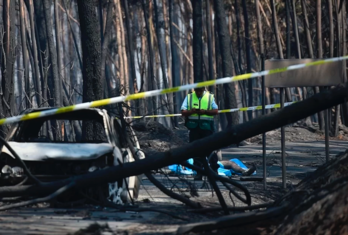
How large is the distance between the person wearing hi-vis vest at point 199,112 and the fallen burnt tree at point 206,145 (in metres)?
5.71

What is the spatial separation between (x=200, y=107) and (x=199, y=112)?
0.33ft

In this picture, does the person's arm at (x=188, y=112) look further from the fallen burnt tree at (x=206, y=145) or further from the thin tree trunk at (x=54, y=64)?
the thin tree trunk at (x=54, y=64)

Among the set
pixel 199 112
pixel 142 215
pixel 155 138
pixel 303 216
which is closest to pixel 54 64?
pixel 155 138

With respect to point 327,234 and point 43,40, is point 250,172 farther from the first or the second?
point 43,40

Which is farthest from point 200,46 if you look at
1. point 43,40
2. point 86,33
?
point 86,33

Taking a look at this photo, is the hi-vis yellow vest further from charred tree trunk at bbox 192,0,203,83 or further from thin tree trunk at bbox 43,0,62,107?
charred tree trunk at bbox 192,0,203,83

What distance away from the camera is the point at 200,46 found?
36.9m

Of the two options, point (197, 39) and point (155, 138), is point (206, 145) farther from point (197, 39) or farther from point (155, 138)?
point (197, 39)

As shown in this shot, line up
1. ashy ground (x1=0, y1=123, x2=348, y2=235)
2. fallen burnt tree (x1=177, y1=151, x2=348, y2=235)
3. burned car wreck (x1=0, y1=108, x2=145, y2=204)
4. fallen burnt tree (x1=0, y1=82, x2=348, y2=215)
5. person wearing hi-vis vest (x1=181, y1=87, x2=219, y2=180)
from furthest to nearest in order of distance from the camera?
person wearing hi-vis vest (x1=181, y1=87, x2=219, y2=180)
burned car wreck (x1=0, y1=108, x2=145, y2=204)
ashy ground (x1=0, y1=123, x2=348, y2=235)
fallen burnt tree (x1=0, y1=82, x2=348, y2=215)
fallen burnt tree (x1=177, y1=151, x2=348, y2=235)

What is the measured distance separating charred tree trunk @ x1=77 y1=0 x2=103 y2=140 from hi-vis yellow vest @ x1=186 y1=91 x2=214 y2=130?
6.65 feet

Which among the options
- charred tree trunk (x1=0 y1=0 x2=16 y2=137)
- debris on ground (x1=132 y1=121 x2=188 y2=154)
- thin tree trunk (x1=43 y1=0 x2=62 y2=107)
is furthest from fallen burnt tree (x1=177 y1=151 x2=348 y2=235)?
thin tree trunk (x1=43 y1=0 x2=62 y2=107)

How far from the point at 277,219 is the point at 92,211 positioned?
272 centimetres

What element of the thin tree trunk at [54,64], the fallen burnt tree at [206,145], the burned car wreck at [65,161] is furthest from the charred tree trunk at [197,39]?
the fallen burnt tree at [206,145]

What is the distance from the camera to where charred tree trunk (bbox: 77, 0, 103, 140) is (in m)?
16.0
